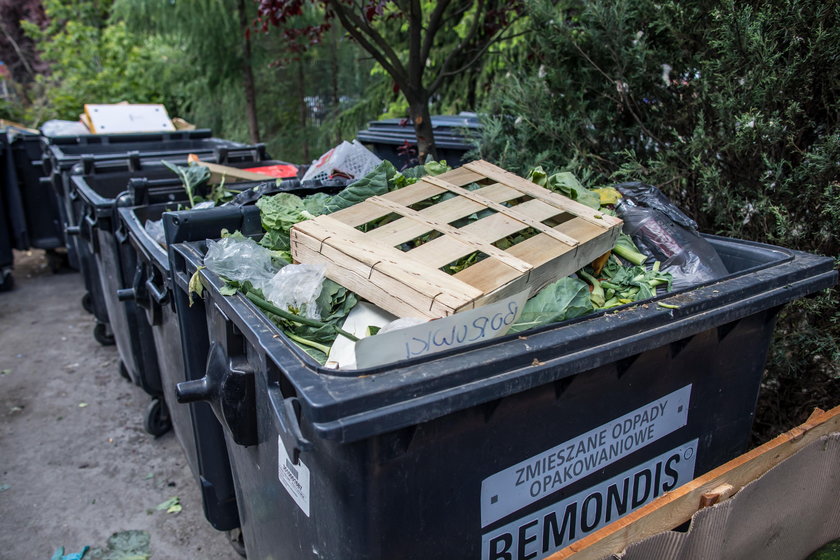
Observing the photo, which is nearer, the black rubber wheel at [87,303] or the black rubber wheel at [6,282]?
the black rubber wheel at [87,303]

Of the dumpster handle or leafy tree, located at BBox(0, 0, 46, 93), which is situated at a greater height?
leafy tree, located at BBox(0, 0, 46, 93)

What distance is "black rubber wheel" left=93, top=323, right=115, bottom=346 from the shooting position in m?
4.97

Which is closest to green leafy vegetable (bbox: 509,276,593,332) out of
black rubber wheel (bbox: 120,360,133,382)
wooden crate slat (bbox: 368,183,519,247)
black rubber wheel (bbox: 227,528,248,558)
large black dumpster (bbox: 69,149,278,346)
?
wooden crate slat (bbox: 368,183,519,247)

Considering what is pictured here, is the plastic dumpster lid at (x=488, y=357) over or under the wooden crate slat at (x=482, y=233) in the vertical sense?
under

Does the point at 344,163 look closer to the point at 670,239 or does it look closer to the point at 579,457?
the point at 670,239

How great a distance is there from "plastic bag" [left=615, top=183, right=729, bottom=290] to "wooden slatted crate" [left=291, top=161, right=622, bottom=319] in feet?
0.63

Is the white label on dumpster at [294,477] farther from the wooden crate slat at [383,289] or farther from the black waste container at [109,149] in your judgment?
the black waste container at [109,149]

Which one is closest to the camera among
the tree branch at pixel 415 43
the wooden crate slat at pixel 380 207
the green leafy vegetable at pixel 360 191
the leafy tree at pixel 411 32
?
the wooden crate slat at pixel 380 207

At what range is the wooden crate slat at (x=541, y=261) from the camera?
5.37 ft

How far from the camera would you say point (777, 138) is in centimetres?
246

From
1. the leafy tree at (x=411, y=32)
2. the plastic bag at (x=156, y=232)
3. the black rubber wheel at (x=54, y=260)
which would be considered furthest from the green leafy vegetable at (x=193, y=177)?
the black rubber wheel at (x=54, y=260)

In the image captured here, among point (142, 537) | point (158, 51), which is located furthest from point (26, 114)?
point (142, 537)

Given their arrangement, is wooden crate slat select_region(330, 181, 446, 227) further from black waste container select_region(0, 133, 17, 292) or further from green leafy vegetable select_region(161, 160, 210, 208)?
black waste container select_region(0, 133, 17, 292)

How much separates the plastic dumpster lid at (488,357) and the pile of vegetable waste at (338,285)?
0.09 metres
